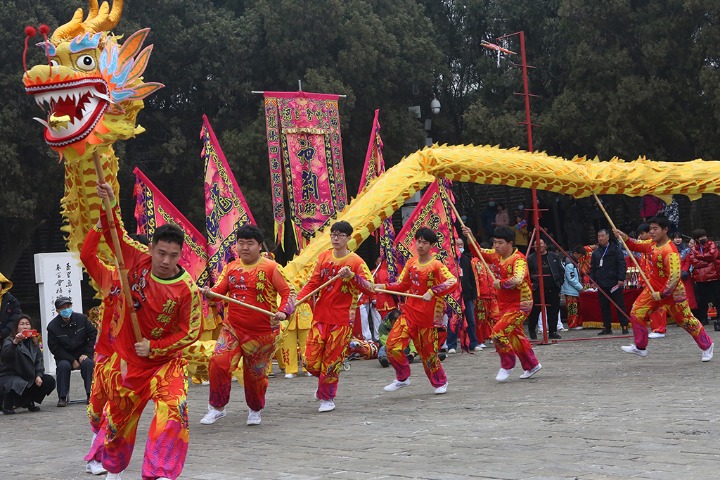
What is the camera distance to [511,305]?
10.7 metres

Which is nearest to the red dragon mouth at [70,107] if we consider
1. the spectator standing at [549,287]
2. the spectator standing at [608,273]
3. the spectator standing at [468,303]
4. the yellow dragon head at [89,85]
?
the yellow dragon head at [89,85]

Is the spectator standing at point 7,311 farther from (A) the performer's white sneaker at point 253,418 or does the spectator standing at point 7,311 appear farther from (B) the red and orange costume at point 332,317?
(A) the performer's white sneaker at point 253,418

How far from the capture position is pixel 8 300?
1223 cm

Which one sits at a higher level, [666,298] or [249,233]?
[249,233]

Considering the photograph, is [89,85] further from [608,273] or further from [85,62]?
[608,273]

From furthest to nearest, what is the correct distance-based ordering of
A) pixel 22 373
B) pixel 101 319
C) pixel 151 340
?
pixel 22 373 → pixel 101 319 → pixel 151 340

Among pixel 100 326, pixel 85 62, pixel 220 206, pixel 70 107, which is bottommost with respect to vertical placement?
pixel 100 326

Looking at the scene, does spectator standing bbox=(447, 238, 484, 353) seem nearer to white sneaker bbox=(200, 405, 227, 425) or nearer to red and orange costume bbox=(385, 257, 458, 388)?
red and orange costume bbox=(385, 257, 458, 388)

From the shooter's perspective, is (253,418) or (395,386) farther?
(395,386)

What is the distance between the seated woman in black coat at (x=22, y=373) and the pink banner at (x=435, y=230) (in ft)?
16.8

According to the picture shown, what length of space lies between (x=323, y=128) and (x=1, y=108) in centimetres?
675

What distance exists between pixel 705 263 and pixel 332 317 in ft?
27.9

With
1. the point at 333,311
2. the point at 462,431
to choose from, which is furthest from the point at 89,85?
the point at 333,311

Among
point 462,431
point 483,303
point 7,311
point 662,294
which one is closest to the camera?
point 462,431
